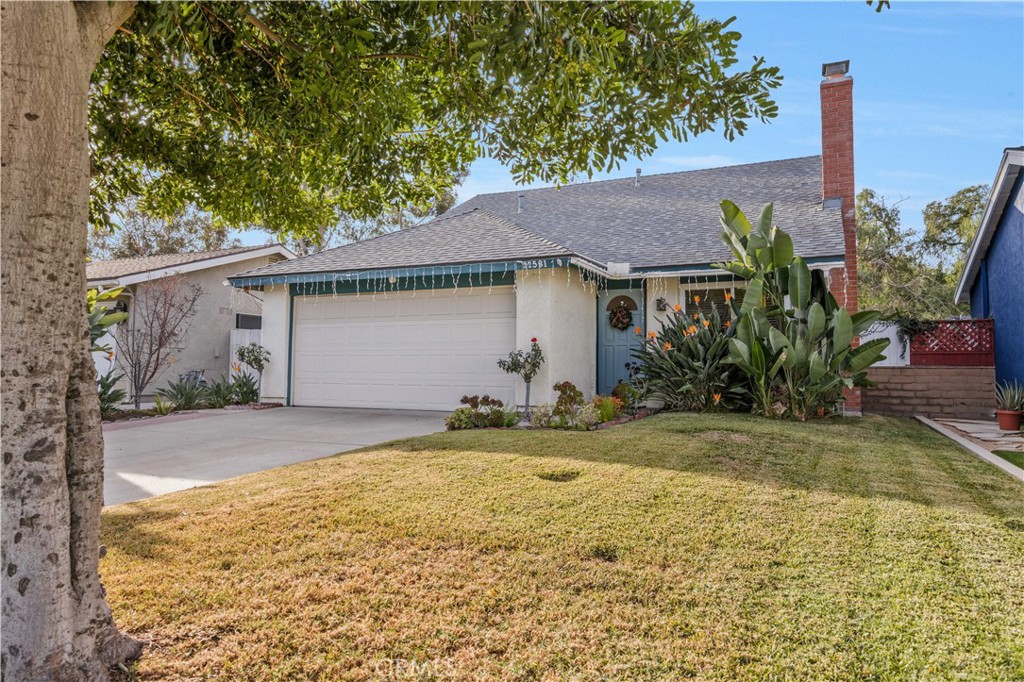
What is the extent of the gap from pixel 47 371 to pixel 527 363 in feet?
27.4

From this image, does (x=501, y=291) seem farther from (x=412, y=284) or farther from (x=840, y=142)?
(x=840, y=142)

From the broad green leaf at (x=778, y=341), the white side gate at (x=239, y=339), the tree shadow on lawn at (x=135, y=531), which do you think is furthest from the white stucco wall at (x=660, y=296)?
the white side gate at (x=239, y=339)

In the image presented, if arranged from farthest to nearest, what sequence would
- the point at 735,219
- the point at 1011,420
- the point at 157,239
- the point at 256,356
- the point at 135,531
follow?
the point at 157,239 < the point at 256,356 < the point at 1011,420 < the point at 735,219 < the point at 135,531

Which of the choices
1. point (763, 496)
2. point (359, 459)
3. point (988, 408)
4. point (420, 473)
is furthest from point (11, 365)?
point (988, 408)

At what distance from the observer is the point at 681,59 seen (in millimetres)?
3275

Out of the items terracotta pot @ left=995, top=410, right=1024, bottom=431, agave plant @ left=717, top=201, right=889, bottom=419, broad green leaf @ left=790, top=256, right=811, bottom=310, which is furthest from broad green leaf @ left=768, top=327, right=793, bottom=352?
terracotta pot @ left=995, top=410, right=1024, bottom=431

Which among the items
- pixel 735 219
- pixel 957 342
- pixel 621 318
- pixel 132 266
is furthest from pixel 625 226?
pixel 132 266

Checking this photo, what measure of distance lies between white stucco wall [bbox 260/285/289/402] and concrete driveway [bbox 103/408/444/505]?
118 cm

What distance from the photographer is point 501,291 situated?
1119cm

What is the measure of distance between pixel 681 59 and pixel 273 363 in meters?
11.8

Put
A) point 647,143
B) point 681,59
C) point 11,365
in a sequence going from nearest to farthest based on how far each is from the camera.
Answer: point 11,365, point 681,59, point 647,143

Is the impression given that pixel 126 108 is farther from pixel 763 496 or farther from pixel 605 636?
pixel 763 496
